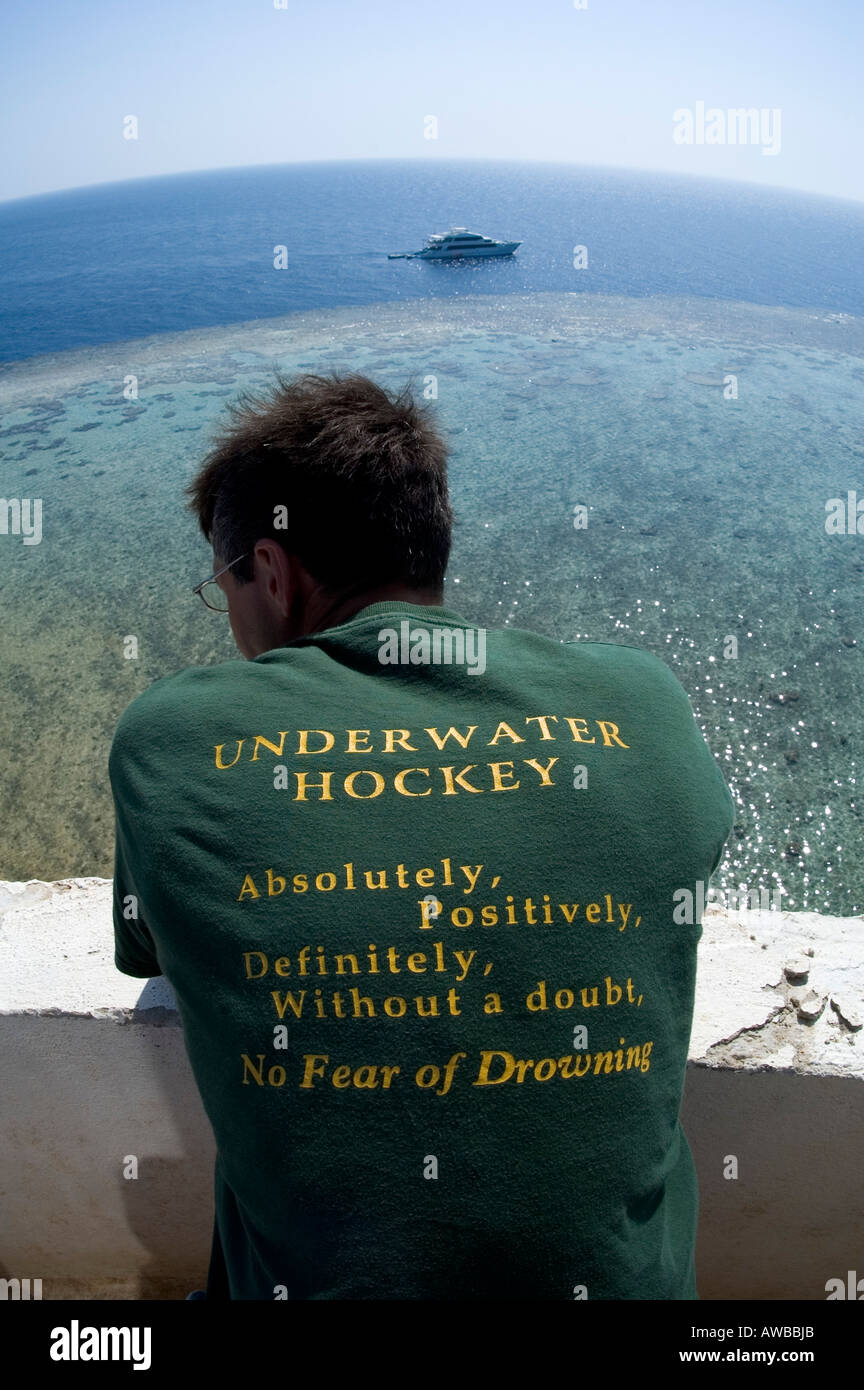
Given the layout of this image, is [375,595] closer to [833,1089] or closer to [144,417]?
[833,1089]

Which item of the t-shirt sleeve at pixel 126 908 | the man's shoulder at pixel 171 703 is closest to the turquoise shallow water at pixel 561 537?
the t-shirt sleeve at pixel 126 908

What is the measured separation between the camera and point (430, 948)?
0.84 metres

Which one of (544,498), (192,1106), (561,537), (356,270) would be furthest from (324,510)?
(356,270)

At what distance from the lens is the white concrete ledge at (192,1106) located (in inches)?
55.3

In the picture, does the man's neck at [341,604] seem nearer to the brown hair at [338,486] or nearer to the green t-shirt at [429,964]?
the brown hair at [338,486]

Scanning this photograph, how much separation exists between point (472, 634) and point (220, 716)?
39cm

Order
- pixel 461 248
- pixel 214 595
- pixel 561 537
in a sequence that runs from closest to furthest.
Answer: pixel 214 595, pixel 561 537, pixel 461 248

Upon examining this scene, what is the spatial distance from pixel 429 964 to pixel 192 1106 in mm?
960

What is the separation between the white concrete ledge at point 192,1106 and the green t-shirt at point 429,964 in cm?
46

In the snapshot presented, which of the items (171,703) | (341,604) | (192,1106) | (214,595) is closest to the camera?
(171,703)

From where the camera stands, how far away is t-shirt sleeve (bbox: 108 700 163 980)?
1025 mm

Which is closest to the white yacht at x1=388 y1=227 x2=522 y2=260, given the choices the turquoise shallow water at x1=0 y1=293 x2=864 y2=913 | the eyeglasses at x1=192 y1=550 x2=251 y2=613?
the turquoise shallow water at x1=0 y1=293 x2=864 y2=913

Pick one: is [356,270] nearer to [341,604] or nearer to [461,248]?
[461,248]
